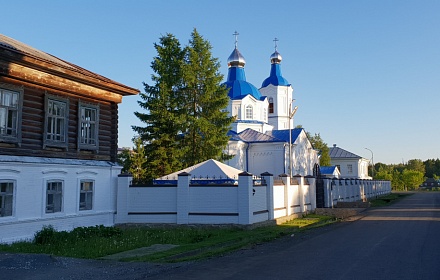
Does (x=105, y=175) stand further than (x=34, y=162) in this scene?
Yes

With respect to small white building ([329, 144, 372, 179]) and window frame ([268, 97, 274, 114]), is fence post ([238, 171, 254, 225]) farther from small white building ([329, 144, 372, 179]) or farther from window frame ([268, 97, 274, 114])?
small white building ([329, 144, 372, 179])

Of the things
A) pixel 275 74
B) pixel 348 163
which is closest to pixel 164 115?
pixel 275 74

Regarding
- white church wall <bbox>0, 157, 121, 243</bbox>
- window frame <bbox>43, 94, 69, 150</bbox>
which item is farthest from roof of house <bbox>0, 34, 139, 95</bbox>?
white church wall <bbox>0, 157, 121, 243</bbox>

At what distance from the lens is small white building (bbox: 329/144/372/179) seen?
78.8 metres

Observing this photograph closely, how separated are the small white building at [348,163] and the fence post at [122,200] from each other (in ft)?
210

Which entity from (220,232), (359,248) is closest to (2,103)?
(220,232)

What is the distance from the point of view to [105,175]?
19172mm

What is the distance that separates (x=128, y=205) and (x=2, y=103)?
23.2 feet

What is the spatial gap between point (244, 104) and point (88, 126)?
29.4m

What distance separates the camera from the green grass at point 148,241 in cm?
1252

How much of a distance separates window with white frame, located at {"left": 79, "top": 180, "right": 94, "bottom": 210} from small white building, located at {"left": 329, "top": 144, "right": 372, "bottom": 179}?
65487 millimetres

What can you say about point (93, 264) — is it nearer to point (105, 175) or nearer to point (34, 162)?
point (34, 162)

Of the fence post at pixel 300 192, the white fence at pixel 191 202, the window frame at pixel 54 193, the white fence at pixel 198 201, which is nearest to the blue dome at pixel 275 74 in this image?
the fence post at pixel 300 192

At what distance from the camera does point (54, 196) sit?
16641 mm
